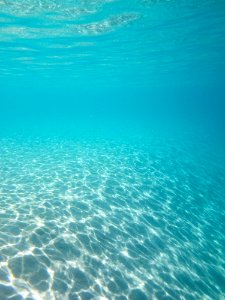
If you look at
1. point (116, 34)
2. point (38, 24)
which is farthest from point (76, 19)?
point (116, 34)

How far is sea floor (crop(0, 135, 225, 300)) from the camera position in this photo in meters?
6.66

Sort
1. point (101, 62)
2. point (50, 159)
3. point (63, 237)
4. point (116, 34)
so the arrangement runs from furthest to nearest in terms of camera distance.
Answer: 1. point (101, 62)
2. point (116, 34)
3. point (50, 159)
4. point (63, 237)

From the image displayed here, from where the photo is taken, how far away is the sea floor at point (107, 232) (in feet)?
21.9

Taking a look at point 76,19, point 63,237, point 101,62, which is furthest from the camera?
point 101,62

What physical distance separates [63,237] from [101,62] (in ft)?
97.2

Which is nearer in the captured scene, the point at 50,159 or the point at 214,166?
the point at 50,159

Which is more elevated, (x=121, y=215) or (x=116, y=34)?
(x=116, y=34)

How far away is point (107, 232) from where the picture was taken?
377 inches

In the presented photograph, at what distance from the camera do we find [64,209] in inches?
421

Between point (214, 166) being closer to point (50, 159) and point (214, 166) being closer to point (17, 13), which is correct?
point (50, 159)

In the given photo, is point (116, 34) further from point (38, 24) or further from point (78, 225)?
point (78, 225)

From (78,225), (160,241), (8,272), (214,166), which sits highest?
(8,272)

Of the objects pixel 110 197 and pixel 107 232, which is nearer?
pixel 107 232

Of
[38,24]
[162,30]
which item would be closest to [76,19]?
[38,24]
